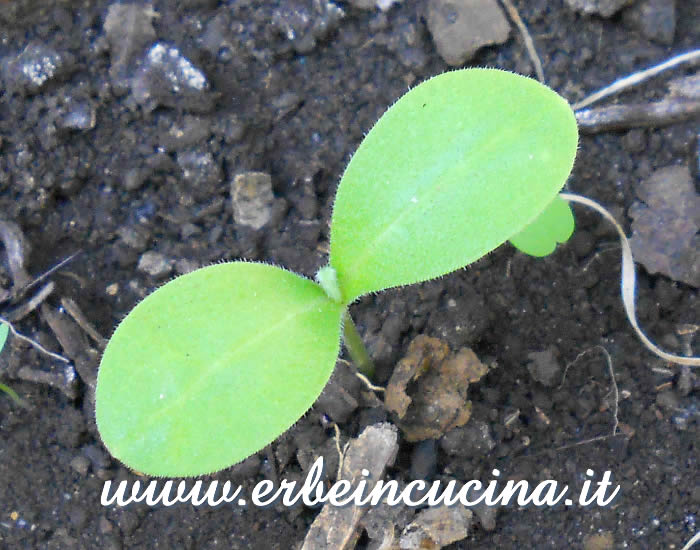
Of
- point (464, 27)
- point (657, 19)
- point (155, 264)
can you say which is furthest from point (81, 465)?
point (657, 19)

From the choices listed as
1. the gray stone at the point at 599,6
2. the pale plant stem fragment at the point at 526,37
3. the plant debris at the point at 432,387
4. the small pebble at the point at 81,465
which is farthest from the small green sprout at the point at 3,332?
the gray stone at the point at 599,6

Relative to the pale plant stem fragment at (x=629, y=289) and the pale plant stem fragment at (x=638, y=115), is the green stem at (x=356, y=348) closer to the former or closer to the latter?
the pale plant stem fragment at (x=629, y=289)

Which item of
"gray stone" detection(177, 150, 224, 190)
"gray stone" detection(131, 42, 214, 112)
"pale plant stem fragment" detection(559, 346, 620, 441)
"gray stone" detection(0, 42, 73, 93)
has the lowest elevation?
"pale plant stem fragment" detection(559, 346, 620, 441)

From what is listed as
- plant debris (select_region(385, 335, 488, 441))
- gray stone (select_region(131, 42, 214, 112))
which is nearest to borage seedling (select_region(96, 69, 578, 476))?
plant debris (select_region(385, 335, 488, 441))

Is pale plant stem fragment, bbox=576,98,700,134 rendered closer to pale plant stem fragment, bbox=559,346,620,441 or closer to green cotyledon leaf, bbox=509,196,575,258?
green cotyledon leaf, bbox=509,196,575,258

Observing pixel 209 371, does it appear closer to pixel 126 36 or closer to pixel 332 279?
pixel 332 279
